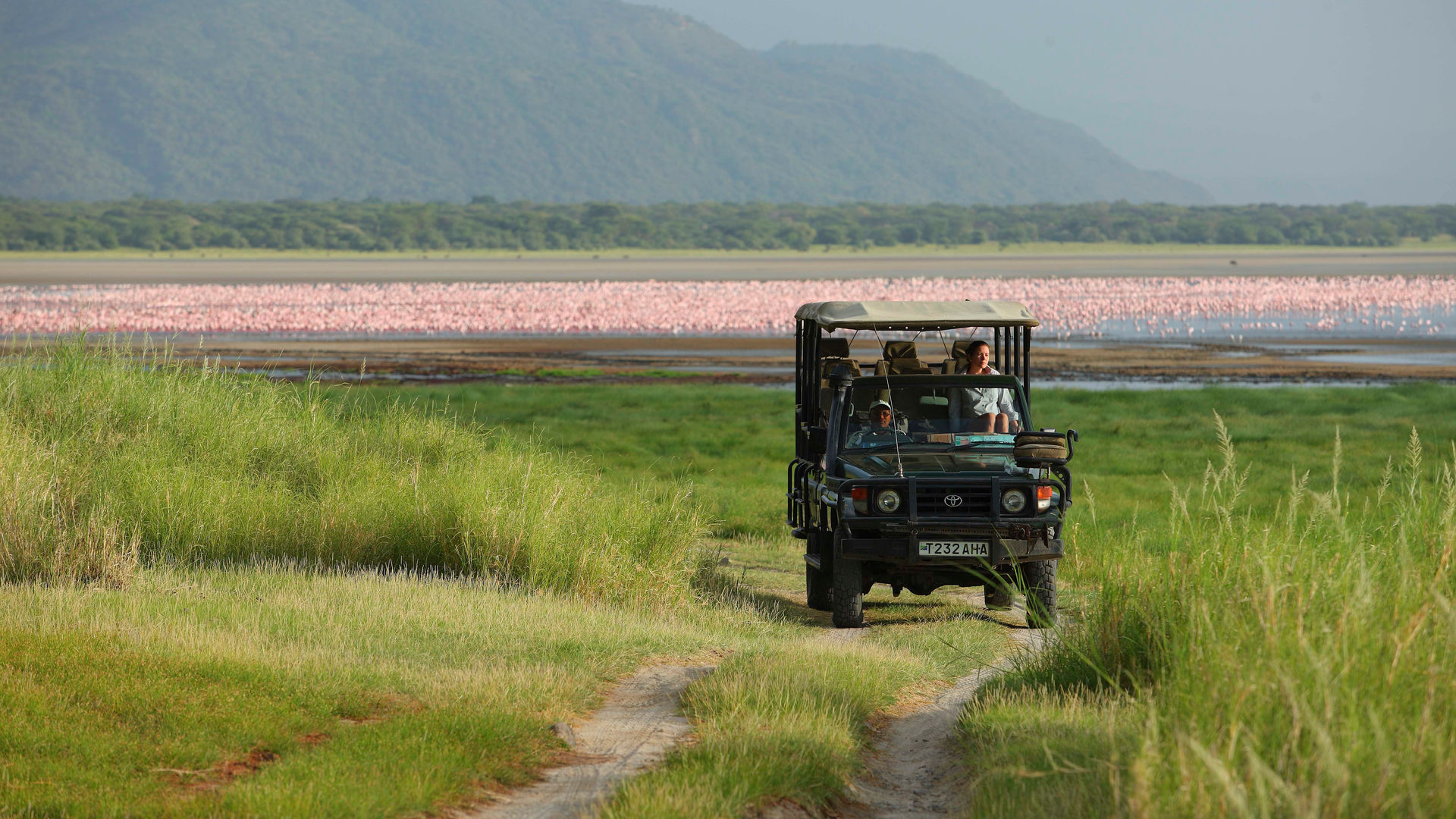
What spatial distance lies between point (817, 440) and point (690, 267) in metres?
100

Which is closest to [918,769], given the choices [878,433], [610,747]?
[610,747]

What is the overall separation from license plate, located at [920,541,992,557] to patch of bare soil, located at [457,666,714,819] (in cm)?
217

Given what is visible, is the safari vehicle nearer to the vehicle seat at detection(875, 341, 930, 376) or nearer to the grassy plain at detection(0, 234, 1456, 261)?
the vehicle seat at detection(875, 341, 930, 376)

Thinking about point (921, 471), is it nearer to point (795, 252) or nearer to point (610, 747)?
point (610, 747)

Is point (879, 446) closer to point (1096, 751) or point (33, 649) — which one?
point (1096, 751)

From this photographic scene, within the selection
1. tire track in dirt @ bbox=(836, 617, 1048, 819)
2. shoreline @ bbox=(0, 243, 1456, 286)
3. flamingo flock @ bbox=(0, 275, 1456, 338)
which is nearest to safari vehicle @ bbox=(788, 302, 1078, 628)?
tire track in dirt @ bbox=(836, 617, 1048, 819)

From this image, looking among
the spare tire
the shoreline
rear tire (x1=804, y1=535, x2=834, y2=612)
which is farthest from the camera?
the shoreline

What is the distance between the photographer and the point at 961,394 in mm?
12539

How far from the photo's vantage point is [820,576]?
1318 cm

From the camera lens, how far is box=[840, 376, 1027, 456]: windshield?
40.4ft

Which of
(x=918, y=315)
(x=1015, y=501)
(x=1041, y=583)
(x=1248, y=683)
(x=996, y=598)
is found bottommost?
(x=996, y=598)

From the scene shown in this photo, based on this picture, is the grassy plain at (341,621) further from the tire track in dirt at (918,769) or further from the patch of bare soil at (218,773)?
the tire track in dirt at (918,769)

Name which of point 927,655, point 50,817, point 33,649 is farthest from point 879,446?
point 50,817

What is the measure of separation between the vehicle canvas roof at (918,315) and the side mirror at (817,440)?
0.86 metres
